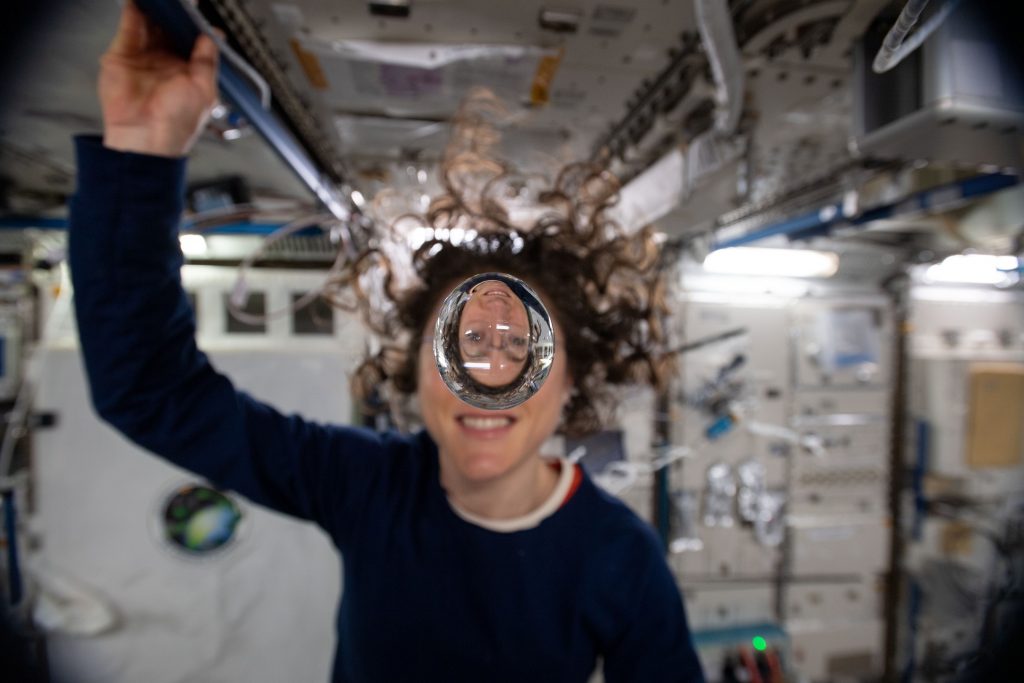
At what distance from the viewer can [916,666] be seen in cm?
240

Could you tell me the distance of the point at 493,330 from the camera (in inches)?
13.8

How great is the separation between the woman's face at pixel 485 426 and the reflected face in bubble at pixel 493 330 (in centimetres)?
33

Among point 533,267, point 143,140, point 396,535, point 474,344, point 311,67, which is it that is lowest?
point 396,535

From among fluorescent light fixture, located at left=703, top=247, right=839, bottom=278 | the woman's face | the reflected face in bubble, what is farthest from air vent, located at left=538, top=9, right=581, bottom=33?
fluorescent light fixture, located at left=703, top=247, right=839, bottom=278

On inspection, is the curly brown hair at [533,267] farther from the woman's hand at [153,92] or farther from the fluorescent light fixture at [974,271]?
the fluorescent light fixture at [974,271]

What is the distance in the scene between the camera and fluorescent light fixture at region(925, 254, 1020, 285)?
2.18 metres

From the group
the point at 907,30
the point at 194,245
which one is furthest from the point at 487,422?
the point at 194,245

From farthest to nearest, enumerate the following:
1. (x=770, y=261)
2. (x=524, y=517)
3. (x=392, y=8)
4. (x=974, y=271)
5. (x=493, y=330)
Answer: (x=974, y=271), (x=770, y=261), (x=524, y=517), (x=392, y=8), (x=493, y=330)

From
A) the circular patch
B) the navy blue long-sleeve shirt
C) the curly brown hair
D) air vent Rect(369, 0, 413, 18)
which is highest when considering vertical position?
air vent Rect(369, 0, 413, 18)

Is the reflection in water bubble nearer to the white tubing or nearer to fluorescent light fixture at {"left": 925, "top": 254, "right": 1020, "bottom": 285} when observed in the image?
the white tubing

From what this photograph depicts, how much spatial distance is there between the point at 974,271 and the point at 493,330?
11.0 feet

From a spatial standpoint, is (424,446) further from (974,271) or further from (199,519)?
(974,271)

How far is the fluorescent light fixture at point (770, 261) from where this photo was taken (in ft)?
6.96

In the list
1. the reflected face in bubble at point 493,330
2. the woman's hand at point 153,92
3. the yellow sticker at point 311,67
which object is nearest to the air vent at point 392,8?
the yellow sticker at point 311,67
